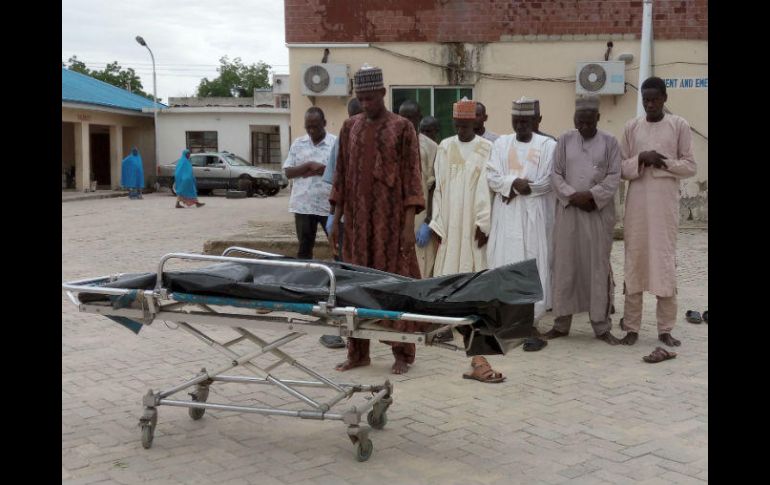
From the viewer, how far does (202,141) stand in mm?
35312

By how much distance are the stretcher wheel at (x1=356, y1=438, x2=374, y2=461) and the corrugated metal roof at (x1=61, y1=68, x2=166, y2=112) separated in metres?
25.3

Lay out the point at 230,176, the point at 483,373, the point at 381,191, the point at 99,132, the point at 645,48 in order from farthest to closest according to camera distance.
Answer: the point at 99,132 < the point at 230,176 < the point at 645,48 < the point at 381,191 < the point at 483,373

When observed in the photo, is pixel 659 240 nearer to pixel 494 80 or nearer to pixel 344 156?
pixel 344 156

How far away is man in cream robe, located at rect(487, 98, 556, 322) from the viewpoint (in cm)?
674

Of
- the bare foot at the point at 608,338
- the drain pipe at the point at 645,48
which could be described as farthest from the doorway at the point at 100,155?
the bare foot at the point at 608,338

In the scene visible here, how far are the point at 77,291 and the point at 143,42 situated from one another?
117ft

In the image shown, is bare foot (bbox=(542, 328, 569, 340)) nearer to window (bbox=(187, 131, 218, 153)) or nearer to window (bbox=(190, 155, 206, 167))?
window (bbox=(190, 155, 206, 167))

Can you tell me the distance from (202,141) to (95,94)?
4747mm

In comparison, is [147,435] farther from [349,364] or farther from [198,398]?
[349,364]

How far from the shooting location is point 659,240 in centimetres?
652

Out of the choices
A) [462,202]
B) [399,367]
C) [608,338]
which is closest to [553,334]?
[608,338]

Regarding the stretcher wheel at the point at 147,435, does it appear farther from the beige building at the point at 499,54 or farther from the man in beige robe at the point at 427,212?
the beige building at the point at 499,54

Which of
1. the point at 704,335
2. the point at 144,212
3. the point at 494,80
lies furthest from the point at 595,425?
the point at 144,212

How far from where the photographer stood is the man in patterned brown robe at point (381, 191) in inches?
226
